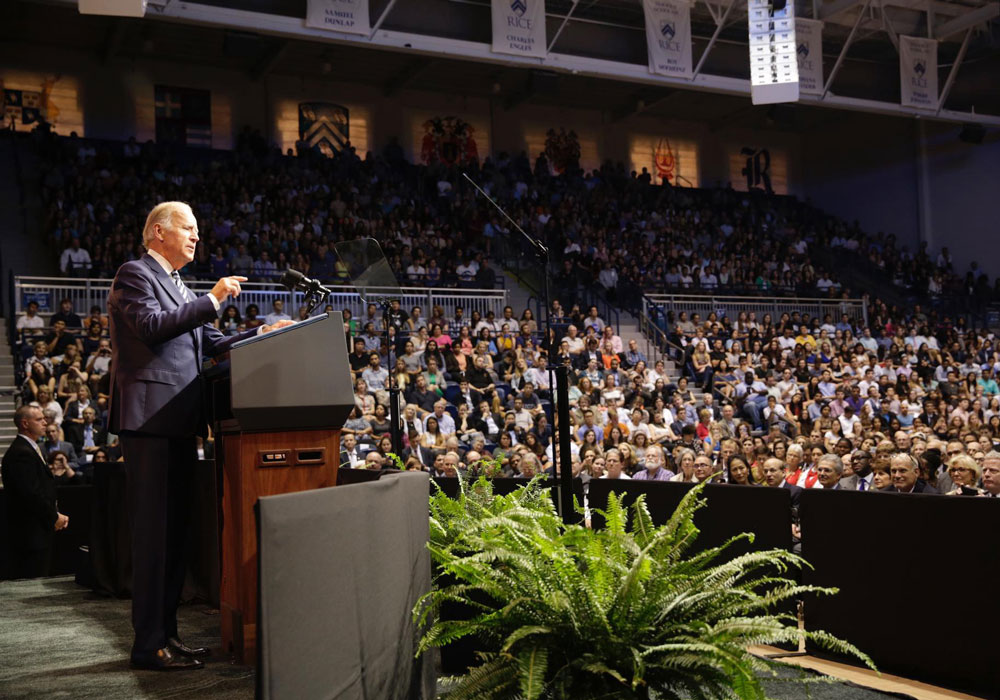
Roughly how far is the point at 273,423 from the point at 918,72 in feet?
70.6

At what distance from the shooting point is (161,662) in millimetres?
3566

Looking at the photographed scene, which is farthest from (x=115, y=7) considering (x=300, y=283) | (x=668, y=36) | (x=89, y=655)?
(x=668, y=36)

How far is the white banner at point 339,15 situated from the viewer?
15625mm

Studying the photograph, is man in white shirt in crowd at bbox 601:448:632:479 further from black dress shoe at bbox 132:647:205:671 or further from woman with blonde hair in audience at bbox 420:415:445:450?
black dress shoe at bbox 132:647:205:671

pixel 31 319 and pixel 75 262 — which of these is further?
pixel 75 262

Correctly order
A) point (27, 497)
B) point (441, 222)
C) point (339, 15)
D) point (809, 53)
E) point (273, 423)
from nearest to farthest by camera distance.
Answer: point (273, 423) → point (27, 497) → point (339, 15) → point (809, 53) → point (441, 222)

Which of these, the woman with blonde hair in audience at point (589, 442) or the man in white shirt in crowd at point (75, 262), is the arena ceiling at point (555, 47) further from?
the woman with blonde hair in audience at point (589, 442)

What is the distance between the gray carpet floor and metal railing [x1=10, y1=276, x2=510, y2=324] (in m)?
A: 7.22

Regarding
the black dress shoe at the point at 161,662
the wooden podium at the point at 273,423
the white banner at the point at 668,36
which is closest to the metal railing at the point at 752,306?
the white banner at the point at 668,36

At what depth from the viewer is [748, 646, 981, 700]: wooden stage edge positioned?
408 centimetres

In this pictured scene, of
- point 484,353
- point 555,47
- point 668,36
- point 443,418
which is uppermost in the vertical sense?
point 555,47

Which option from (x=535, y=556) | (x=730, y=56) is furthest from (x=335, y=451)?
(x=730, y=56)

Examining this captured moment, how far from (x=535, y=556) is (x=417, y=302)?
556 inches

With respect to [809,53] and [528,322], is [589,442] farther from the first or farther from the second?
[809,53]
